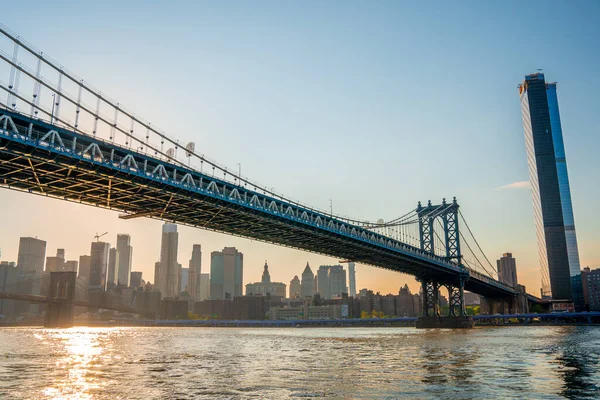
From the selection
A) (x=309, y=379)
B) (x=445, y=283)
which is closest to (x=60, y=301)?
(x=445, y=283)

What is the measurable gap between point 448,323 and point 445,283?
11374 millimetres

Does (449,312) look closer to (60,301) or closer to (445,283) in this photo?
(445,283)

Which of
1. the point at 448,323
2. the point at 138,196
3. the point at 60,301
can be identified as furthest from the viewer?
the point at 60,301

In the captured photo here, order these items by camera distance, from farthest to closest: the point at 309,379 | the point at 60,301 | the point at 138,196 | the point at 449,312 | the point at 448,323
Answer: the point at 60,301 → the point at 449,312 → the point at 448,323 → the point at 138,196 → the point at 309,379

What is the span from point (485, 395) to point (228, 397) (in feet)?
30.2

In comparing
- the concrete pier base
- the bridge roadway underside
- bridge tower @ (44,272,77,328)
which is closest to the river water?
the bridge roadway underside

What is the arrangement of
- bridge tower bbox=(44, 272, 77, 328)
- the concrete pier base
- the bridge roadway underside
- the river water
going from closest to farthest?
the river water
the bridge roadway underside
the concrete pier base
bridge tower bbox=(44, 272, 77, 328)

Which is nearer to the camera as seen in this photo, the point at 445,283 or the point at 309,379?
the point at 309,379

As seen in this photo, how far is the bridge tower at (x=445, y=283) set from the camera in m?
114

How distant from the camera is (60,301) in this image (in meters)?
184

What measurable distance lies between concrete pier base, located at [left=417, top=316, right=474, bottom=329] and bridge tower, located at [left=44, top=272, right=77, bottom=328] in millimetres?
127824

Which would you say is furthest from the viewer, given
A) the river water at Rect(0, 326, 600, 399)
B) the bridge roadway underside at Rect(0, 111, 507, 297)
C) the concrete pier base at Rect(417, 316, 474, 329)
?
the concrete pier base at Rect(417, 316, 474, 329)

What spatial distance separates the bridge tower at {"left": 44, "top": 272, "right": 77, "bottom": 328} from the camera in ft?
603

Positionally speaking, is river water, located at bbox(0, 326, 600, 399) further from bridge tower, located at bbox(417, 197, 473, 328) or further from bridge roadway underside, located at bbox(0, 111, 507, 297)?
bridge tower, located at bbox(417, 197, 473, 328)
